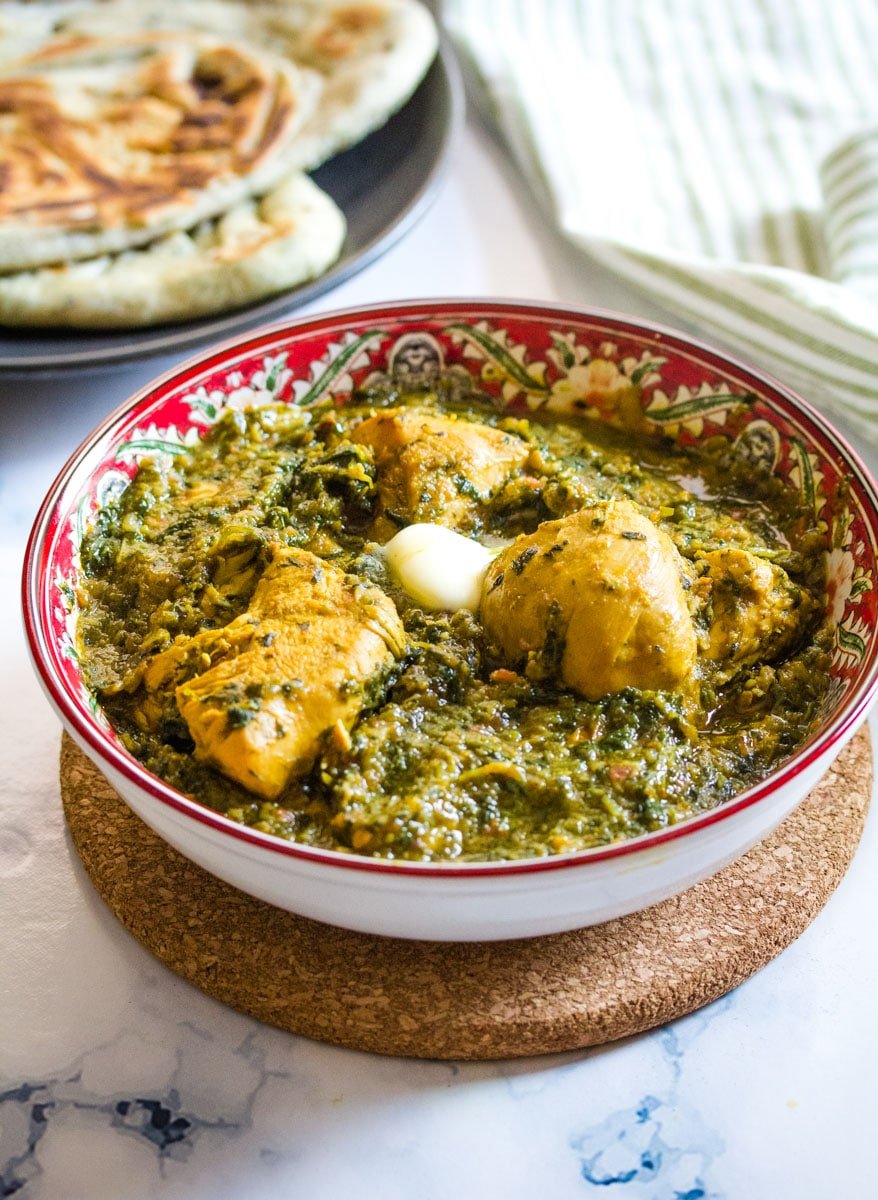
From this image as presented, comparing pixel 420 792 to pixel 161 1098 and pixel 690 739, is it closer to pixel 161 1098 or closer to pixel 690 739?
pixel 690 739

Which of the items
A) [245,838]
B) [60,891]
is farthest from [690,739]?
[60,891]

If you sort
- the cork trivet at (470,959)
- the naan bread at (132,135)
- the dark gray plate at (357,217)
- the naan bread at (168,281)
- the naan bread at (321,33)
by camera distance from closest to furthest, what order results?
1. the cork trivet at (470,959)
2. the dark gray plate at (357,217)
3. the naan bread at (168,281)
4. the naan bread at (132,135)
5. the naan bread at (321,33)

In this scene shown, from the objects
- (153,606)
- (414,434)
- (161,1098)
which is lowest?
(161,1098)

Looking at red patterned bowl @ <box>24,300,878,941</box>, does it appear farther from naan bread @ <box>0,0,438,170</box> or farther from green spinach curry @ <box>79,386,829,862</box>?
naan bread @ <box>0,0,438,170</box>

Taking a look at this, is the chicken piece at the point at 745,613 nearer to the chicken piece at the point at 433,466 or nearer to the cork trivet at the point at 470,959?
the cork trivet at the point at 470,959

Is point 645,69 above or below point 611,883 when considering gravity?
above

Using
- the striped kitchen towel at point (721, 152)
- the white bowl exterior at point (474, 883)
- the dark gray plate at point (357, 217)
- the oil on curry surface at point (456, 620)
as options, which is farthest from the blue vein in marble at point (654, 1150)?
the dark gray plate at point (357, 217)

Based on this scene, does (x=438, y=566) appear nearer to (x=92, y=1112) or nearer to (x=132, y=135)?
(x=92, y=1112)
